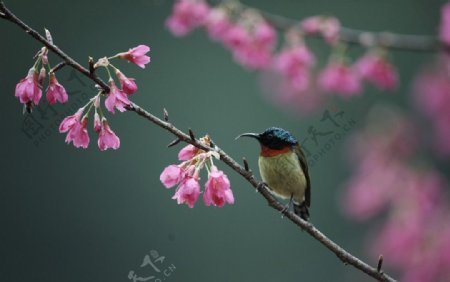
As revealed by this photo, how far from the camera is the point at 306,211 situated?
11.1ft

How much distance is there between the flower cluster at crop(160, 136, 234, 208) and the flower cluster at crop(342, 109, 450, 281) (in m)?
2.27

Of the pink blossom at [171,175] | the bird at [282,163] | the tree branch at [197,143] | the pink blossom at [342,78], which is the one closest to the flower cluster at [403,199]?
the pink blossom at [342,78]

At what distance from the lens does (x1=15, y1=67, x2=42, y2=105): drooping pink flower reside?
1.76 meters

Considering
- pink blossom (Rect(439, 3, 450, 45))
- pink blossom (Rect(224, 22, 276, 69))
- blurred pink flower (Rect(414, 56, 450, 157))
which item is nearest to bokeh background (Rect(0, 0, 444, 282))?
blurred pink flower (Rect(414, 56, 450, 157))

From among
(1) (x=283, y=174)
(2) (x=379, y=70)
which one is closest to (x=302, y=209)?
(1) (x=283, y=174)

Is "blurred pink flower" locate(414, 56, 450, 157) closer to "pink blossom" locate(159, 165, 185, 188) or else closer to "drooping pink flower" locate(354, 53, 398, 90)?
"drooping pink flower" locate(354, 53, 398, 90)

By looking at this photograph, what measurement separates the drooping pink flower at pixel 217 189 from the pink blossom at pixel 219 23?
5.85 ft

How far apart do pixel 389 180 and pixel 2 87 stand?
4.70m

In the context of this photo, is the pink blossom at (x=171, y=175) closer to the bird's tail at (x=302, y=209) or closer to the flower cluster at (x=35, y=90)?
the flower cluster at (x=35, y=90)

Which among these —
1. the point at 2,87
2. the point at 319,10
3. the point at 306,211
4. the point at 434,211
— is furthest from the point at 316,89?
the point at 2,87

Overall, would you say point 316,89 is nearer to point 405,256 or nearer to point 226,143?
point 226,143

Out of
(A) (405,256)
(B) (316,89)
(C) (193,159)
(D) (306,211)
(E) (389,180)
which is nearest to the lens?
(C) (193,159)

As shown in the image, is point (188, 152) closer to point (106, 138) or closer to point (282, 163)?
point (106, 138)

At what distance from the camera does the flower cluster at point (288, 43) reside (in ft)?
11.0
